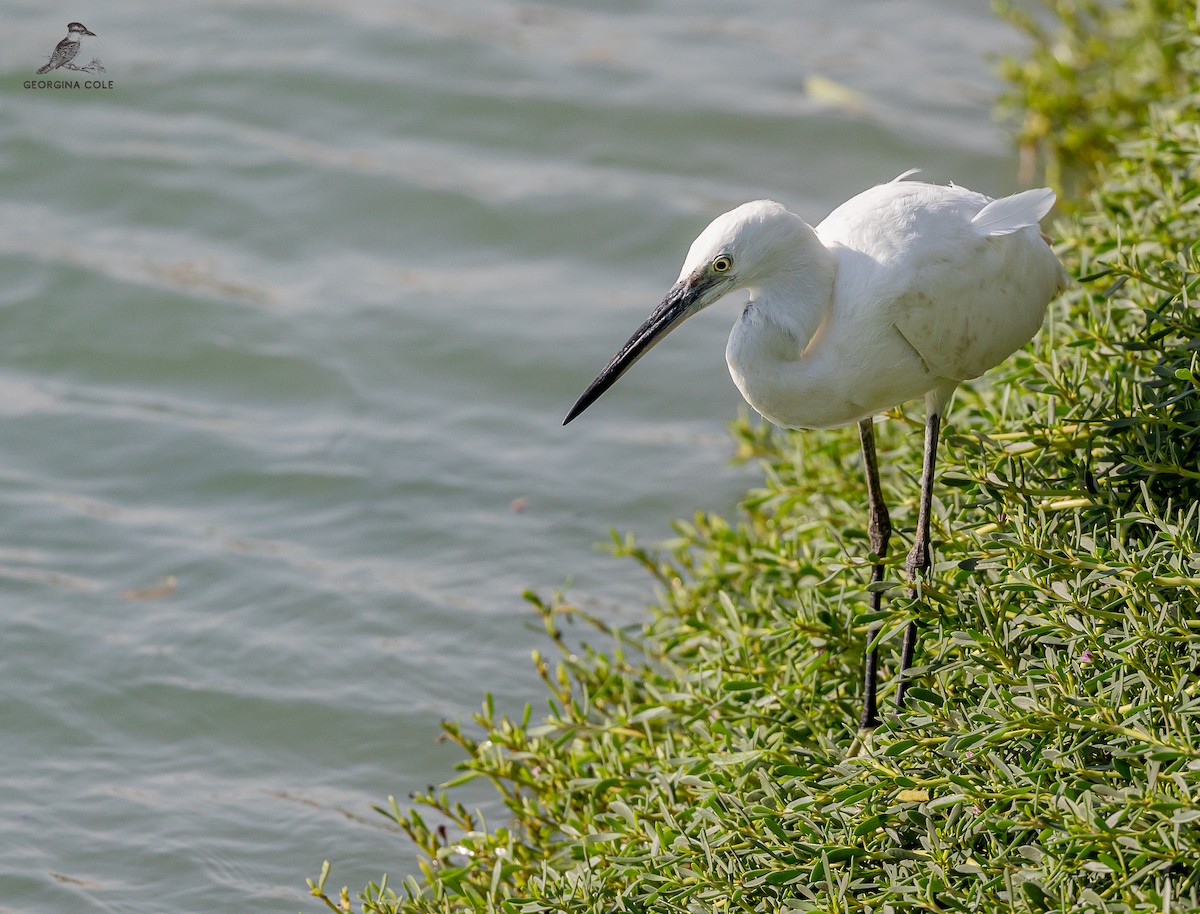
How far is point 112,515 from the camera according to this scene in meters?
5.49

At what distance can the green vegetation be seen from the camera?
8.32ft

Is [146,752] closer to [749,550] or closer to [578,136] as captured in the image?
[749,550]

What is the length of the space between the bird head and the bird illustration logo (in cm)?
595

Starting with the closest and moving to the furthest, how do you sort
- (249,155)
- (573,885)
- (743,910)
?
(743,910) → (573,885) → (249,155)

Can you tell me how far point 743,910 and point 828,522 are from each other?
Result: 1667 millimetres

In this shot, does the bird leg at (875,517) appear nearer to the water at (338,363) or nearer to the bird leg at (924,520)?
the bird leg at (924,520)

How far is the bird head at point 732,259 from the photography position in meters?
3.30

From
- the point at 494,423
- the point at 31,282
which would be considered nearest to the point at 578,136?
the point at 494,423

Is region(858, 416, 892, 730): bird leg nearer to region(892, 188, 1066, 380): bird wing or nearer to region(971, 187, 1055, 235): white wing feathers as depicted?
region(892, 188, 1066, 380): bird wing

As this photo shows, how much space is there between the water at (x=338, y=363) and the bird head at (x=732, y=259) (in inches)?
74.4

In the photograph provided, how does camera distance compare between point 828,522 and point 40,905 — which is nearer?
point 40,905

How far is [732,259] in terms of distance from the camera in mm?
3340

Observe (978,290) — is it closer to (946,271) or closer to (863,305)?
(946,271)

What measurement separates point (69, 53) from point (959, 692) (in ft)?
23.0
